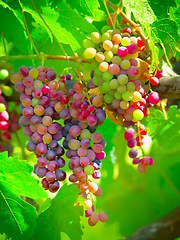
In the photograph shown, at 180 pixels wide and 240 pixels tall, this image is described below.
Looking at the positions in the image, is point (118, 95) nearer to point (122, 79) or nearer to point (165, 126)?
point (122, 79)

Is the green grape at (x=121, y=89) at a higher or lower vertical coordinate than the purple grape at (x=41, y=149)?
higher

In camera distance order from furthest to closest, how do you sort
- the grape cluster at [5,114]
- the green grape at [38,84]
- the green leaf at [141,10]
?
the grape cluster at [5,114] → the green grape at [38,84] → the green leaf at [141,10]

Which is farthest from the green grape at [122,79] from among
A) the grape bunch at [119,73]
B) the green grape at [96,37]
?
the green grape at [96,37]

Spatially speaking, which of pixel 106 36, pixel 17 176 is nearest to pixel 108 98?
pixel 106 36

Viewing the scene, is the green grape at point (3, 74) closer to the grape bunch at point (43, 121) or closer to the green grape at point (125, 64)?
the grape bunch at point (43, 121)

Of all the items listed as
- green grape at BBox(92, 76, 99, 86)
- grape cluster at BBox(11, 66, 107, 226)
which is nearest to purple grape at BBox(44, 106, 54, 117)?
grape cluster at BBox(11, 66, 107, 226)

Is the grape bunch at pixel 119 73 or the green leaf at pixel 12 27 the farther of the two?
the green leaf at pixel 12 27

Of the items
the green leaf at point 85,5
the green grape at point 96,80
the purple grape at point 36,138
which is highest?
the green leaf at point 85,5

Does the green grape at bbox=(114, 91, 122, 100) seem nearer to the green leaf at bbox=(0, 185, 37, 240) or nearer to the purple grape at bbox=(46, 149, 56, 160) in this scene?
the purple grape at bbox=(46, 149, 56, 160)
